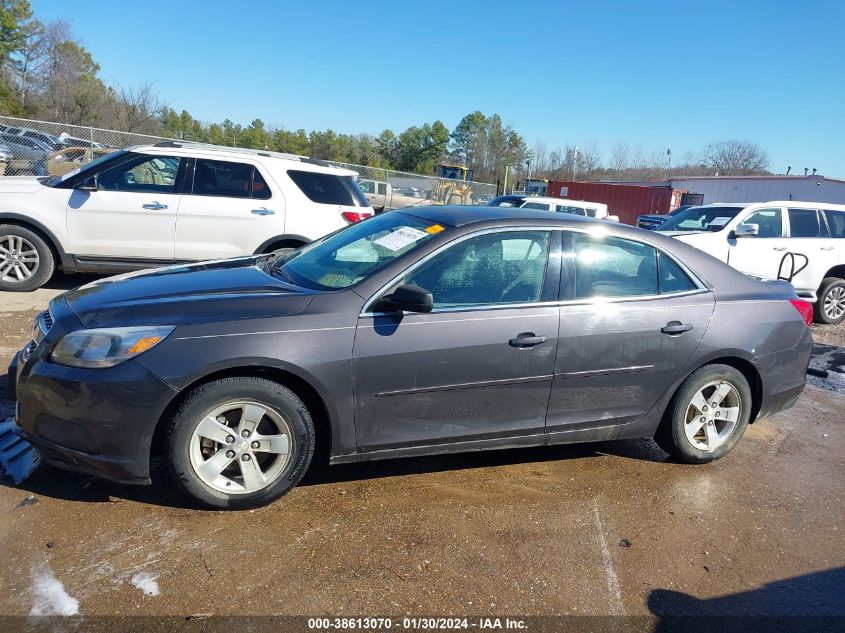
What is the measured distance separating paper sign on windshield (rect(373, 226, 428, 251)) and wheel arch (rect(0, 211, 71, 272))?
5032 millimetres

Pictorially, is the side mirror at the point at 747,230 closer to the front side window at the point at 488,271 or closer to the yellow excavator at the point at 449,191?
the front side window at the point at 488,271

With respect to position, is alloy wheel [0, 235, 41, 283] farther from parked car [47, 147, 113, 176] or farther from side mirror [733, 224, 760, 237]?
side mirror [733, 224, 760, 237]

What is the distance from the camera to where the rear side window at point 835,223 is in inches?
388

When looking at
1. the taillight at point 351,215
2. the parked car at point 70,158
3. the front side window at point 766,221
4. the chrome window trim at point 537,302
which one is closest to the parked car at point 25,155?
the parked car at point 70,158

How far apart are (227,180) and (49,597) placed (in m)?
5.98

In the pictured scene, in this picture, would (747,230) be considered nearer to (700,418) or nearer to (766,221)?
(766,221)

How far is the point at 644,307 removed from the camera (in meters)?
3.88

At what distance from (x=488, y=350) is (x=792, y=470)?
253 cm

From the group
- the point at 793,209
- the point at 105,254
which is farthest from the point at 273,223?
the point at 793,209

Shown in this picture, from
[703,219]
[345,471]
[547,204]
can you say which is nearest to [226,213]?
[345,471]

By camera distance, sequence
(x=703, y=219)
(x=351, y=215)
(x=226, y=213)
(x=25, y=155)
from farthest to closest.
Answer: (x=25, y=155)
(x=703, y=219)
(x=351, y=215)
(x=226, y=213)

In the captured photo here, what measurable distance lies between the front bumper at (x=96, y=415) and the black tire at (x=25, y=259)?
4814 mm

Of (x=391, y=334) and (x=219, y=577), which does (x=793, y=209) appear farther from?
(x=219, y=577)

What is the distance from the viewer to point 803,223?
→ 9.80m
